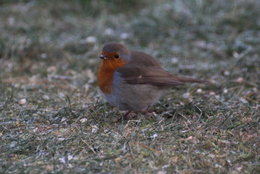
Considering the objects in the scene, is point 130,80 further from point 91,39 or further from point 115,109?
point 91,39

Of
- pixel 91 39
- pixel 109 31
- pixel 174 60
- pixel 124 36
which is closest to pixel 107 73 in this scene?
pixel 174 60

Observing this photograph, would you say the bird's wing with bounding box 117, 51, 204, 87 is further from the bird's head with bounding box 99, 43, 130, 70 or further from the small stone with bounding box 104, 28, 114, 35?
the small stone with bounding box 104, 28, 114, 35

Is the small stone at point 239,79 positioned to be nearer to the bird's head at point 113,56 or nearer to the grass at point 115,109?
the grass at point 115,109

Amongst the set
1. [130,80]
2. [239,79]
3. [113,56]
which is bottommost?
[239,79]

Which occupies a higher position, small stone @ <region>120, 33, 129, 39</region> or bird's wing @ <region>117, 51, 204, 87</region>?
bird's wing @ <region>117, 51, 204, 87</region>

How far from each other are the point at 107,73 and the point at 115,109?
435mm

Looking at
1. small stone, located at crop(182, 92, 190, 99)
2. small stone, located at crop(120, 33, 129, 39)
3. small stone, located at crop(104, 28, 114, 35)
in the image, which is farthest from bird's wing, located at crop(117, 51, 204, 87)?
small stone, located at crop(104, 28, 114, 35)

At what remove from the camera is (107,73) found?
15.9 ft

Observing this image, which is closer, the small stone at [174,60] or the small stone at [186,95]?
the small stone at [186,95]

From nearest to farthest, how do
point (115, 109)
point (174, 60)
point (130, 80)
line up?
point (130, 80)
point (115, 109)
point (174, 60)

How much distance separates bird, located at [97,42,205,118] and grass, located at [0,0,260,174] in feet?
0.54

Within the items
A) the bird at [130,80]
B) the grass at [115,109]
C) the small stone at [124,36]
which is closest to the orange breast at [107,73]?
the bird at [130,80]

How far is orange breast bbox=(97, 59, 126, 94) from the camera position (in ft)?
15.7

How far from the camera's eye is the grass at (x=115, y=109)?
373cm
